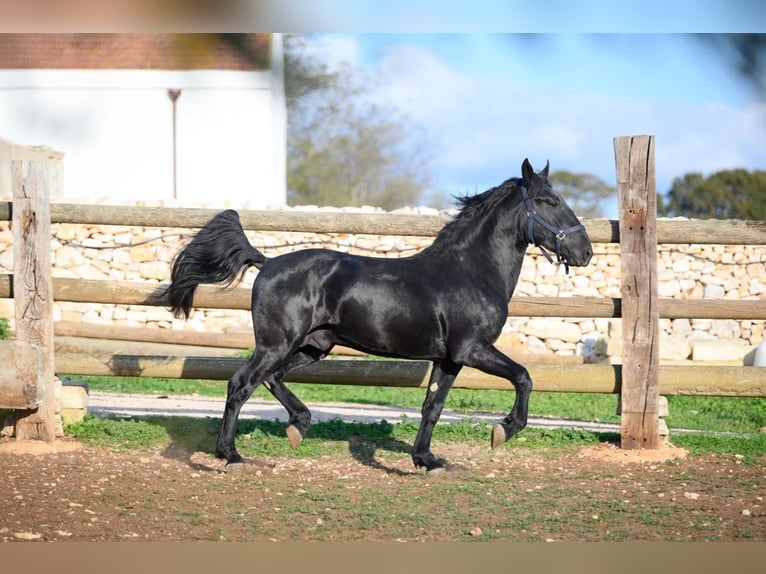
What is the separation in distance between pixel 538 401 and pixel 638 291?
4774mm

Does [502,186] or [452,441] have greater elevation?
[502,186]

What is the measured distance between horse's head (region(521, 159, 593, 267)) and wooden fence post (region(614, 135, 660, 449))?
2.02ft

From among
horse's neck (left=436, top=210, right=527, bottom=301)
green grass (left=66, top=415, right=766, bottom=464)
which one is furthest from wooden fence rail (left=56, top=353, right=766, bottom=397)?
horse's neck (left=436, top=210, right=527, bottom=301)

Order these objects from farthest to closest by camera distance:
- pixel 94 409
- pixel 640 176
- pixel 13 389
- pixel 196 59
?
pixel 94 409 → pixel 640 176 → pixel 13 389 → pixel 196 59

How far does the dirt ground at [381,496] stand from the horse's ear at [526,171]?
6.80ft

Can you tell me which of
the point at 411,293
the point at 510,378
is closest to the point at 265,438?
the point at 411,293

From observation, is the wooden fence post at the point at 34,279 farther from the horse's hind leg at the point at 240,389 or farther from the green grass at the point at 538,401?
the green grass at the point at 538,401

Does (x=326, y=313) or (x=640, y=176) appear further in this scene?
(x=640, y=176)

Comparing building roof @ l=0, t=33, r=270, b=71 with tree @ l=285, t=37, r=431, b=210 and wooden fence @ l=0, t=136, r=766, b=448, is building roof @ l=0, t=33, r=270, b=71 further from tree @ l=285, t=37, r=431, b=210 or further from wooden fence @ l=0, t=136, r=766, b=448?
tree @ l=285, t=37, r=431, b=210

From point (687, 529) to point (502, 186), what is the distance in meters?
2.65

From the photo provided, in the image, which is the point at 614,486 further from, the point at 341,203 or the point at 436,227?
the point at 341,203

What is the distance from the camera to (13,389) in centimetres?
595

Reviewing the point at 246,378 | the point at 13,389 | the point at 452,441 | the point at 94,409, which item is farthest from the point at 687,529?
the point at 94,409

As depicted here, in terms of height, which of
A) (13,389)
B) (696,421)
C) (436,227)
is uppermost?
(436,227)
